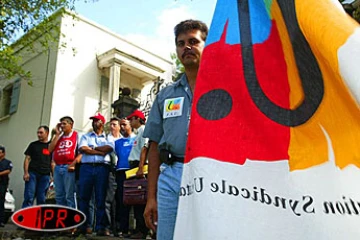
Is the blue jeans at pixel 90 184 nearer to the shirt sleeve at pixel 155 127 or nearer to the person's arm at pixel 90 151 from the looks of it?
the person's arm at pixel 90 151

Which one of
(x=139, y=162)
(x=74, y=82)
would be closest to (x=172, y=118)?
(x=139, y=162)

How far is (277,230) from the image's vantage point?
1.59 meters

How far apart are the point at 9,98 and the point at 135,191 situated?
1552 centimetres

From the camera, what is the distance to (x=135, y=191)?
219 inches

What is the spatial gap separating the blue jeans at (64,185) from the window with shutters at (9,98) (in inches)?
465

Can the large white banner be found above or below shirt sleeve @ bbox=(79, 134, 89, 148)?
below

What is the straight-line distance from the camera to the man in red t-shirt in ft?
22.7

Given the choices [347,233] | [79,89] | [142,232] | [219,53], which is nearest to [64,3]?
[79,89]

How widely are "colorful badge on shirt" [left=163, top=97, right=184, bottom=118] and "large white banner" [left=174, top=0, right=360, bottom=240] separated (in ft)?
1.86

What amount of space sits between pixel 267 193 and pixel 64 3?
1006cm

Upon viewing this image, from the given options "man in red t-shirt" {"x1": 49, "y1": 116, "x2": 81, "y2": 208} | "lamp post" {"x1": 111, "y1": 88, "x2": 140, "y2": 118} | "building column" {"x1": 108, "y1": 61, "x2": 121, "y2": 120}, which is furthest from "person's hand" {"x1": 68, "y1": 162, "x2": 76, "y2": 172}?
"building column" {"x1": 108, "y1": 61, "x2": 121, "y2": 120}

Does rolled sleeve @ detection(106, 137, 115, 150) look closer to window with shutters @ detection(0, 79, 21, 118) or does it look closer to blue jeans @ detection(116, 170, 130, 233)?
blue jeans @ detection(116, 170, 130, 233)

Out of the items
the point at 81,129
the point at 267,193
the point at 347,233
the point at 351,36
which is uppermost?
the point at 81,129

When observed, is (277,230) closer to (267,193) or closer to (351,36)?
(267,193)
